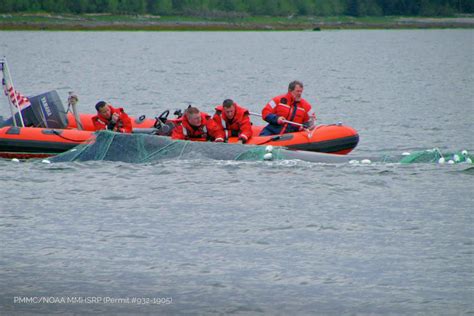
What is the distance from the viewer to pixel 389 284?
8.55 m

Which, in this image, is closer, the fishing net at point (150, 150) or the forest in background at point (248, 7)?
the fishing net at point (150, 150)

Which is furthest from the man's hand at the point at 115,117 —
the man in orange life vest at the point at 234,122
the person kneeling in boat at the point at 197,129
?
the man in orange life vest at the point at 234,122

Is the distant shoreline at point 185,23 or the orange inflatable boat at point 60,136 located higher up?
the orange inflatable boat at point 60,136

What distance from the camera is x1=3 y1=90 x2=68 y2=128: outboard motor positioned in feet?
51.6

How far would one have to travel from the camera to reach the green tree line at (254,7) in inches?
3649

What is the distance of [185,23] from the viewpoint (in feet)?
315

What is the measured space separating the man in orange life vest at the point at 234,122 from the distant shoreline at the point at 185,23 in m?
76.2

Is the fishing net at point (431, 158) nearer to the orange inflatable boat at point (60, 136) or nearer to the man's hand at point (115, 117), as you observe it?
the orange inflatable boat at point (60, 136)

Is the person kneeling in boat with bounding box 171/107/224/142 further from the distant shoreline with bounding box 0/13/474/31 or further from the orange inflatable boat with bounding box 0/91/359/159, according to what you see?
the distant shoreline with bounding box 0/13/474/31

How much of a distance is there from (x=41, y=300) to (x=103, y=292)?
58 cm

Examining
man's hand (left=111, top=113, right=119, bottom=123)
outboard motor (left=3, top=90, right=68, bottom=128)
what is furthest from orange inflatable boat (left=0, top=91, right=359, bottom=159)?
man's hand (left=111, top=113, right=119, bottom=123)

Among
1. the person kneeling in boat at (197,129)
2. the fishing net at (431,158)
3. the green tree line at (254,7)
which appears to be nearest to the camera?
the person kneeling in boat at (197,129)

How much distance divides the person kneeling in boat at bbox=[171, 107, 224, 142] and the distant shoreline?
7595cm

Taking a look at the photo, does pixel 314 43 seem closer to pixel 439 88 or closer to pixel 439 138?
pixel 439 88
